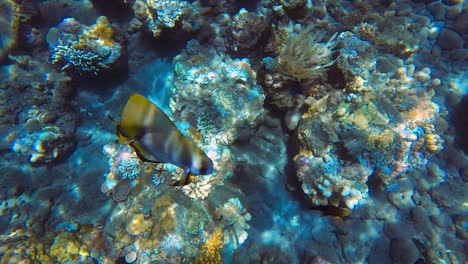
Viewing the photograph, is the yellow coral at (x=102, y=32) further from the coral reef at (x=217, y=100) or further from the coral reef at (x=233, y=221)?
the coral reef at (x=233, y=221)

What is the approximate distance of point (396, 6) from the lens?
642 cm

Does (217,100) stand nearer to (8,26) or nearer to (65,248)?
(65,248)

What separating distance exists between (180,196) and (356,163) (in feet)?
9.49

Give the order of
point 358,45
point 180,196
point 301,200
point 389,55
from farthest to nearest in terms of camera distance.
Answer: point 389,55
point 358,45
point 301,200
point 180,196

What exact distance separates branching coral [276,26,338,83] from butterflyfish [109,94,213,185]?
318 cm

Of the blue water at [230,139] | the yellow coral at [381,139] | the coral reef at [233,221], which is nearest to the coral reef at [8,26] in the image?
the blue water at [230,139]

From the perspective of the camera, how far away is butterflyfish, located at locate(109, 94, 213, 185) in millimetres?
1487

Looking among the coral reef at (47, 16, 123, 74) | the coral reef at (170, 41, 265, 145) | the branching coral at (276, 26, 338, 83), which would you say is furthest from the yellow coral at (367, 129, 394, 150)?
the coral reef at (47, 16, 123, 74)

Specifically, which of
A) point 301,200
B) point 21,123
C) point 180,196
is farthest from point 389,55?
point 21,123

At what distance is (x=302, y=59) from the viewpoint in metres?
4.34

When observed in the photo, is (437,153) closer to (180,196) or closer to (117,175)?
(180,196)

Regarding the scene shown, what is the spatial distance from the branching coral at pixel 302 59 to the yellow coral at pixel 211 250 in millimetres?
2909

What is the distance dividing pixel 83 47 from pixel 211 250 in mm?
4213

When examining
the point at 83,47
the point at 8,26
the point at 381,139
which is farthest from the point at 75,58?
the point at 381,139
